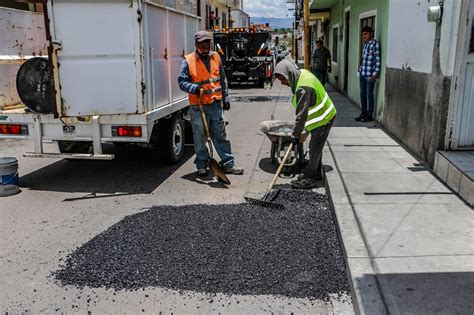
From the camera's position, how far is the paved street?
345 centimetres

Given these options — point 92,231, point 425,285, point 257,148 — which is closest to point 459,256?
point 425,285

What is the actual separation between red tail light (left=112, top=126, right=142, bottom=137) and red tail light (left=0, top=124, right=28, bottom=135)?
1252mm

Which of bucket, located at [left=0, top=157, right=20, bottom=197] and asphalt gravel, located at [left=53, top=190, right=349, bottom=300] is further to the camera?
bucket, located at [left=0, top=157, right=20, bottom=197]

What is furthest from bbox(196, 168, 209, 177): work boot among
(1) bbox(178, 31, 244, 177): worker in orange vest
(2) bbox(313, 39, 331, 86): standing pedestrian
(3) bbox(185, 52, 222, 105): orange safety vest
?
(2) bbox(313, 39, 331, 86): standing pedestrian

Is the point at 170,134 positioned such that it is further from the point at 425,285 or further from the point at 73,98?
the point at 425,285

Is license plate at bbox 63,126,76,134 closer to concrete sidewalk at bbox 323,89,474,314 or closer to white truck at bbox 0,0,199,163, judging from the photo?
white truck at bbox 0,0,199,163

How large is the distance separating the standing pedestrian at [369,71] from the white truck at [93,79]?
4.65m

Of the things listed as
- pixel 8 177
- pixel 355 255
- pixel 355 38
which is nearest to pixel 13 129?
pixel 8 177

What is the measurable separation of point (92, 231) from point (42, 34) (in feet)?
14.3

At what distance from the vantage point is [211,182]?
21.6 feet

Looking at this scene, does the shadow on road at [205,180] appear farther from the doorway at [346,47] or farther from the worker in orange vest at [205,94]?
the doorway at [346,47]

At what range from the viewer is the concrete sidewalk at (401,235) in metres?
3.12

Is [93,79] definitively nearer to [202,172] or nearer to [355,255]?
[202,172]

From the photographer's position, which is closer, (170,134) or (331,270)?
(331,270)
